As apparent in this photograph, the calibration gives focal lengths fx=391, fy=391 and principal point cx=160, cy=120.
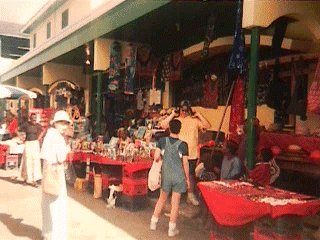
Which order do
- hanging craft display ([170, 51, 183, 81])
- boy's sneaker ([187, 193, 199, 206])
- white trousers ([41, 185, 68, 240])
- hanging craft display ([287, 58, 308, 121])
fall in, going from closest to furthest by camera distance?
white trousers ([41, 185, 68, 240]) → boy's sneaker ([187, 193, 199, 206]) → hanging craft display ([287, 58, 308, 121]) → hanging craft display ([170, 51, 183, 81])

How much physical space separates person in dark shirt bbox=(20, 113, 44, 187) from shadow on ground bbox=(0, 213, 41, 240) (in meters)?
3.50

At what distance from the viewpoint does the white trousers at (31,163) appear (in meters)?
11.4

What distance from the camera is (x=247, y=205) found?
15.6ft

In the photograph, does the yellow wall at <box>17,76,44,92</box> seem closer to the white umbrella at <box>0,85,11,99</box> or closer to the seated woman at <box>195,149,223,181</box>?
the white umbrella at <box>0,85,11,99</box>

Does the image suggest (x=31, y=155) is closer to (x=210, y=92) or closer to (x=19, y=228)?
(x=19, y=228)

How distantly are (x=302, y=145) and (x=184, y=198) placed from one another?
285cm

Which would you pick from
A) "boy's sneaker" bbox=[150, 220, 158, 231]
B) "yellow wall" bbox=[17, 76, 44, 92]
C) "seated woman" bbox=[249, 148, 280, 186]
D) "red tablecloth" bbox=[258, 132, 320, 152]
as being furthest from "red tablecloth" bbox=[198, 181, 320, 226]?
"yellow wall" bbox=[17, 76, 44, 92]

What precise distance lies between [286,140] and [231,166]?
226cm

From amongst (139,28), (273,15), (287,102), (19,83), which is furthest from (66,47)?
(19,83)

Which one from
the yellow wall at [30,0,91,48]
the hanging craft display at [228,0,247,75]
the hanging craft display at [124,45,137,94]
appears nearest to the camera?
the hanging craft display at [228,0,247,75]

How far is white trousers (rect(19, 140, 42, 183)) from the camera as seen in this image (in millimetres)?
11398

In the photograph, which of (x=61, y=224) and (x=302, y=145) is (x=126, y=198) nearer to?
(x=61, y=224)

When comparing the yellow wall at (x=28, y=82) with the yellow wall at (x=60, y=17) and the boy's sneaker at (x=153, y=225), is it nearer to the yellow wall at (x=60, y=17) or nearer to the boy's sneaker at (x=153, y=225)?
the yellow wall at (x=60, y=17)

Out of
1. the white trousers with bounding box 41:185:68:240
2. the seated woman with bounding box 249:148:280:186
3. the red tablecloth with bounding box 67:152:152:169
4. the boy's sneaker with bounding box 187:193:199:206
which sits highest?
the seated woman with bounding box 249:148:280:186
